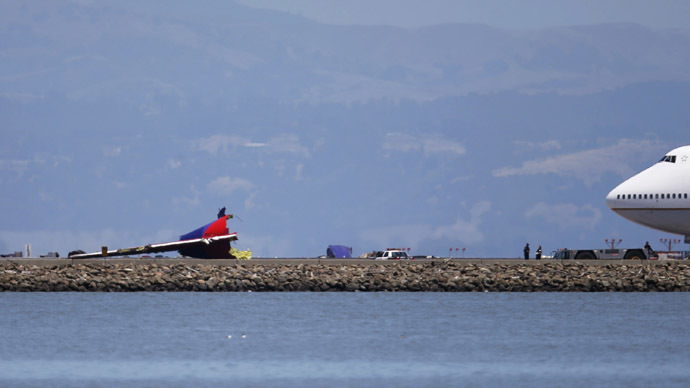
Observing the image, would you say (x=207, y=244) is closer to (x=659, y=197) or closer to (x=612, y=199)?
(x=612, y=199)

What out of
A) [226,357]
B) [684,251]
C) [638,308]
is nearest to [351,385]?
[226,357]

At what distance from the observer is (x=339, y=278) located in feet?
235

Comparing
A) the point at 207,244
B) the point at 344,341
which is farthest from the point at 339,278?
the point at 344,341

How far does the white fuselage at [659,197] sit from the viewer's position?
83875 millimetres

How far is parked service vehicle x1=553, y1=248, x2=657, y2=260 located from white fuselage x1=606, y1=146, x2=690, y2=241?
525 cm

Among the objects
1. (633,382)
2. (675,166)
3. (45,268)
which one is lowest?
(633,382)

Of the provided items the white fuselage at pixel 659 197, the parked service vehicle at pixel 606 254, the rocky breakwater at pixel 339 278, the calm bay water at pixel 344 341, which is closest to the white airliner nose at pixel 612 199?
the white fuselage at pixel 659 197

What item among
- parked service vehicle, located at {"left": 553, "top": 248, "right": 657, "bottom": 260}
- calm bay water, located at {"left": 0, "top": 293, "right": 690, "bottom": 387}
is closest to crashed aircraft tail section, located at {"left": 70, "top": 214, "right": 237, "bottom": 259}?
calm bay water, located at {"left": 0, "top": 293, "right": 690, "bottom": 387}

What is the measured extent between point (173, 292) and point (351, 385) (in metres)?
40.6

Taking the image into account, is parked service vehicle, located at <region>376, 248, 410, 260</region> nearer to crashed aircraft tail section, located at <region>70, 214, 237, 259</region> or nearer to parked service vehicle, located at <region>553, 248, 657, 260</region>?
crashed aircraft tail section, located at <region>70, 214, 237, 259</region>

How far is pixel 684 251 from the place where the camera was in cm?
8219

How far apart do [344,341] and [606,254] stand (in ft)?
114

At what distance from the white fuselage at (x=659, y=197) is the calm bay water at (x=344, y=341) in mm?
12852

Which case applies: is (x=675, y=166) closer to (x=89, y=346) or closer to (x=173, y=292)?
(x=173, y=292)
